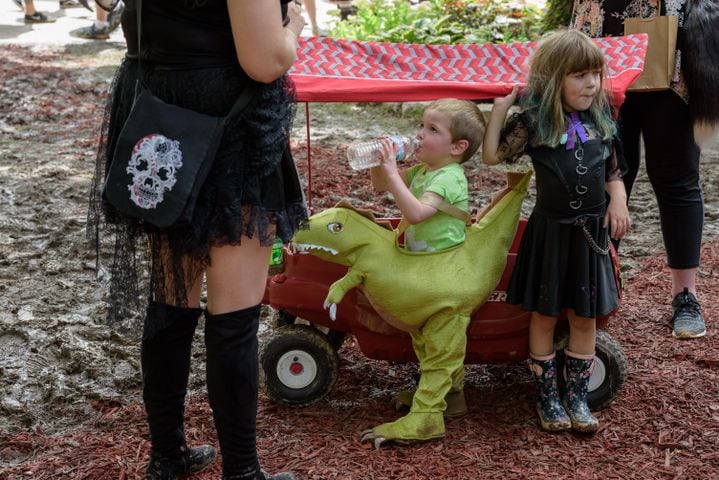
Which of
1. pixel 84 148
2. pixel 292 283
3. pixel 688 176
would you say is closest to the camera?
pixel 292 283

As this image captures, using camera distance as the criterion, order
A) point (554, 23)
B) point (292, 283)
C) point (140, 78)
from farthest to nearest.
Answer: point (554, 23)
point (292, 283)
point (140, 78)

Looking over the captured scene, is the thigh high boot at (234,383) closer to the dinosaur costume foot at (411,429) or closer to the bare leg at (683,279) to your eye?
the dinosaur costume foot at (411,429)

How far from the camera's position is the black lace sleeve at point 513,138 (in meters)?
2.91

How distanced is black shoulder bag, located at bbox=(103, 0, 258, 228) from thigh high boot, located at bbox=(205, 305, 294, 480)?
1.14ft

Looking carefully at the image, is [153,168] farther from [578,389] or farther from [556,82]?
[578,389]

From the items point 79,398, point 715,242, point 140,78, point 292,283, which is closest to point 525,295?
point 292,283

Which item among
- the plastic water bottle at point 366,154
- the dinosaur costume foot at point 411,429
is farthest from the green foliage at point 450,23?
the dinosaur costume foot at point 411,429

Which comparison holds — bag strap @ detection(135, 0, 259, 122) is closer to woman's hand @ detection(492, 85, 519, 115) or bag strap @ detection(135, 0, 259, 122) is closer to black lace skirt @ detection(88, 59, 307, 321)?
black lace skirt @ detection(88, 59, 307, 321)

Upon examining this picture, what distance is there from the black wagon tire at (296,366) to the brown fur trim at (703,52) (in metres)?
1.64

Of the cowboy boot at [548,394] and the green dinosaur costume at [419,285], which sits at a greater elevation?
the green dinosaur costume at [419,285]

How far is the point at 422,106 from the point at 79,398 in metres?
4.79

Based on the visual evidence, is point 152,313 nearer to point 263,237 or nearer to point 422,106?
point 263,237

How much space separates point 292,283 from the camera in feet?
Answer: 10.2

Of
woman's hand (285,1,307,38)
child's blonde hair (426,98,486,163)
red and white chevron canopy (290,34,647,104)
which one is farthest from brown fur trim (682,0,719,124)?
woman's hand (285,1,307,38)
